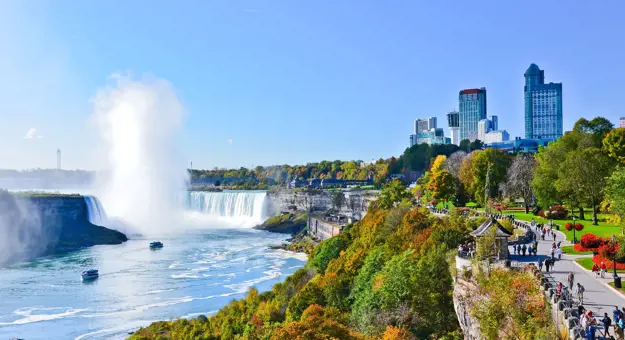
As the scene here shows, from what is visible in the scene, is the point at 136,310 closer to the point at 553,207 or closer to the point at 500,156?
the point at 553,207

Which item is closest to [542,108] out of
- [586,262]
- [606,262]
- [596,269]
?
[586,262]

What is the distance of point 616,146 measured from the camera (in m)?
39.0

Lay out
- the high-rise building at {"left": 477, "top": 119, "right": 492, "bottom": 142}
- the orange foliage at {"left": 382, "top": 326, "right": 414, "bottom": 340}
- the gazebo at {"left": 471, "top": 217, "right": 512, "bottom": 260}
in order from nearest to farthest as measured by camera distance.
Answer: the orange foliage at {"left": 382, "top": 326, "right": 414, "bottom": 340}, the gazebo at {"left": 471, "top": 217, "right": 512, "bottom": 260}, the high-rise building at {"left": 477, "top": 119, "right": 492, "bottom": 142}

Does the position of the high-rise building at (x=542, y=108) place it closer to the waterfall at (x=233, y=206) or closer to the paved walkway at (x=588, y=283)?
the waterfall at (x=233, y=206)

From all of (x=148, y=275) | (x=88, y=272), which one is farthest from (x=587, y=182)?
(x=88, y=272)

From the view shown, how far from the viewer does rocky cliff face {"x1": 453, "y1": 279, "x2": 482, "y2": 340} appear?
15.1m

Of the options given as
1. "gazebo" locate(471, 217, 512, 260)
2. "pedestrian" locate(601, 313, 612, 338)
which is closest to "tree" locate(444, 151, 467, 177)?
"gazebo" locate(471, 217, 512, 260)

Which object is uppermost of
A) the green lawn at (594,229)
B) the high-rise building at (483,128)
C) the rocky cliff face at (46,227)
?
the high-rise building at (483,128)

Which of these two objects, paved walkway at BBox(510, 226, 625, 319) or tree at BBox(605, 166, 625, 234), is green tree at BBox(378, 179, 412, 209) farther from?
tree at BBox(605, 166, 625, 234)

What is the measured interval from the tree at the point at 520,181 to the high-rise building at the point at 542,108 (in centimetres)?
13083

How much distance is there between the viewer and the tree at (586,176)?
3384 cm

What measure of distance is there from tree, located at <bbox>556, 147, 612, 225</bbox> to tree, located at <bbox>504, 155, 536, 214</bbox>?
6.96m

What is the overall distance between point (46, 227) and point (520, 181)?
4626cm

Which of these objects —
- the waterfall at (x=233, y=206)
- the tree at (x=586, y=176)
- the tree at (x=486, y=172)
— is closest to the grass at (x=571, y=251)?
the tree at (x=586, y=176)
